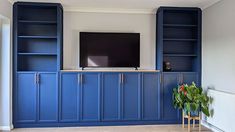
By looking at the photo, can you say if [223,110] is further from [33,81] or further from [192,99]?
[33,81]

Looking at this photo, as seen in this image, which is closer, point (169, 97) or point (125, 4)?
point (125, 4)

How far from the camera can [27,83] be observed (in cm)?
449

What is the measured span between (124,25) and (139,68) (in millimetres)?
937

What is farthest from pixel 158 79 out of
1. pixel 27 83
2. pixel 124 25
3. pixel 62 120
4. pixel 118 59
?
pixel 27 83

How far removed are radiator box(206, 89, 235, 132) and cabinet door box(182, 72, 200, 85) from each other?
0.48 meters

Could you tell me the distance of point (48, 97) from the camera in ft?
14.9

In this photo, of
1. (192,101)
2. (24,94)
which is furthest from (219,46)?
(24,94)

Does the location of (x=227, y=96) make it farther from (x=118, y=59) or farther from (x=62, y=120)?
(x=62, y=120)

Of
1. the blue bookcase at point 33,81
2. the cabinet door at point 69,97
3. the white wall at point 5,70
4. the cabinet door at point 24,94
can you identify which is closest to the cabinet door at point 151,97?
the cabinet door at point 69,97

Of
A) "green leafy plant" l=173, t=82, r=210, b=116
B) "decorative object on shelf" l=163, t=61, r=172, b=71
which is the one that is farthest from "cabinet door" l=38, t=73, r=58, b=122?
"green leafy plant" l=173, t=82, r=210, b=116

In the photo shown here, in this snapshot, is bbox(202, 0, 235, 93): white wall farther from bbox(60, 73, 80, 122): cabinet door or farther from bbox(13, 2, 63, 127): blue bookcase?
bbox(13, 2, 63, 127): blue bookcase

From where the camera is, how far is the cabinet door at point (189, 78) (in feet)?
15.7

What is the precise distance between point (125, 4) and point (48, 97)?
2257mm

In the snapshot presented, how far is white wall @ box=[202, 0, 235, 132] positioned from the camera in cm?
Result: 381
